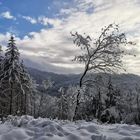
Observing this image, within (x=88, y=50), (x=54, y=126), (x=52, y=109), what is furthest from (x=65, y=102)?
(x=54, y=126)

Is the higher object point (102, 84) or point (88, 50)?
point (88, 50)

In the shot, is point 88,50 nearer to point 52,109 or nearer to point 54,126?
point 54,126

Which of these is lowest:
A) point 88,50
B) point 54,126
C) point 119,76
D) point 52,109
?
point 52,109

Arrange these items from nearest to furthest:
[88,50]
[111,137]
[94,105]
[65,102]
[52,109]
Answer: [111,137] < [88,50] < [94,105] < [65,102] < [52,109]

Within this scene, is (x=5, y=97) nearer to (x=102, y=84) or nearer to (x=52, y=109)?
(x=102, y=84)

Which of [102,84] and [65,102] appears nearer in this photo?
[102,84]

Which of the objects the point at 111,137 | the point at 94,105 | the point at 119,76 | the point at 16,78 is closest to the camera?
the point at 111,137

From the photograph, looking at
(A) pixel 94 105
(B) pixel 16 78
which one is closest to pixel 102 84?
(B) pixel 16 78

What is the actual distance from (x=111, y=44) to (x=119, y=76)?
8.33 ft

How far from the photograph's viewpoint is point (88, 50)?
24188mm

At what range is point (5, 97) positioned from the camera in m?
53.2

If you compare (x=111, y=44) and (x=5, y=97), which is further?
(x=5, y=97)

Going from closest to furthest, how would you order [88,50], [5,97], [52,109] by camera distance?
1. [88,50]
2. [5,97]
3. [52,109]

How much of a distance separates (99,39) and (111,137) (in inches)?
672
